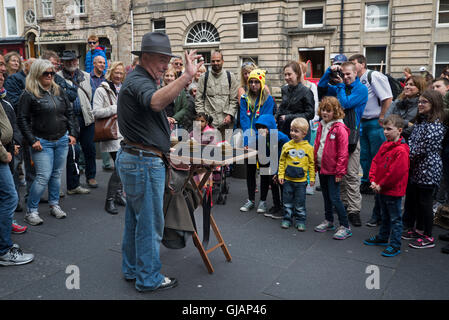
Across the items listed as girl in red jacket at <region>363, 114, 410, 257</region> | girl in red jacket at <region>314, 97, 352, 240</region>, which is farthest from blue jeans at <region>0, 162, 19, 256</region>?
girl in red jacket at <region>363, 114, 410, 257</region>

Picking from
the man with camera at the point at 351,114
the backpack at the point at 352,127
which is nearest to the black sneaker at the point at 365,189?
the man with camera at the point at 351,114

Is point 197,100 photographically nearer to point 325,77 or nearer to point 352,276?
point 325,77

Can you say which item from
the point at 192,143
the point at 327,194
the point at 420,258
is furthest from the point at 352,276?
the point at 192,143

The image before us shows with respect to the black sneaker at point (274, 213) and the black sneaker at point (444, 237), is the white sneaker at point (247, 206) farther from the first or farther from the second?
the black sneaker at point (444, 237)

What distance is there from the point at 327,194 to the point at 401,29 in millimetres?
17355

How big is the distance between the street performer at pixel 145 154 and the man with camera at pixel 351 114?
2.74 meters

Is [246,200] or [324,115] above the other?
[324,115]

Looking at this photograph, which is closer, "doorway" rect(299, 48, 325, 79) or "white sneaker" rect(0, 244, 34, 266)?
"white sneaker" rect(0, 244, 34, 266)

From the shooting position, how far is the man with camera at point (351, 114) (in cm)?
514

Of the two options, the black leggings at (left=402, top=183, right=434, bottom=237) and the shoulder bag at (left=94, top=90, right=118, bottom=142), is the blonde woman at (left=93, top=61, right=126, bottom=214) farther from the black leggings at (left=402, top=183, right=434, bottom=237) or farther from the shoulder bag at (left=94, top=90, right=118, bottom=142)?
the black leggings at (left=402, top=183, right=434, bottom=237)

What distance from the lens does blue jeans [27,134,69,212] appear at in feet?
16.5

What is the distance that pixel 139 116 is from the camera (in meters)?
3.07

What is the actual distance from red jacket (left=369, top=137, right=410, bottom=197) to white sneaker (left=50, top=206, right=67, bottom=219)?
156 inches

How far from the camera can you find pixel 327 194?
481 centimetres
